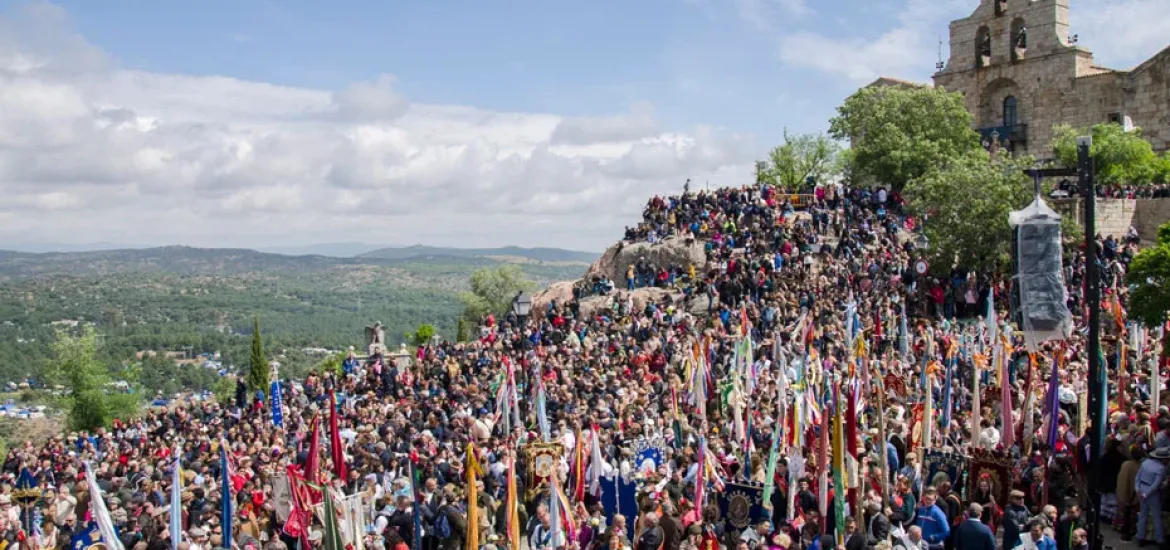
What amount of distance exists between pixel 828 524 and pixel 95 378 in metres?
57.4

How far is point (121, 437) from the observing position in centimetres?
2748

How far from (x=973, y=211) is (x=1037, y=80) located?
78.4ft

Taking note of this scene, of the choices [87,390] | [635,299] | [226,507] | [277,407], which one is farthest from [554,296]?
[87,390]

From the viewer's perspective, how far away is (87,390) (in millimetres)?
60750

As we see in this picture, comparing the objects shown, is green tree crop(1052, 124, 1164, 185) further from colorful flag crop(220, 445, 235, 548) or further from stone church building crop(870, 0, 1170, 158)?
colorful flag crop(220, 445, 235, 548)

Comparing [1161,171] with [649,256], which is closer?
[649,256]

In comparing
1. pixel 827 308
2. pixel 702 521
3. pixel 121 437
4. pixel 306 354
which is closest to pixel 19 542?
pixel 702 521

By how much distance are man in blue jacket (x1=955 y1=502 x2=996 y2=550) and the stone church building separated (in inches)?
1594

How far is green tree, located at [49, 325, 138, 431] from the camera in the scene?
59406 mm

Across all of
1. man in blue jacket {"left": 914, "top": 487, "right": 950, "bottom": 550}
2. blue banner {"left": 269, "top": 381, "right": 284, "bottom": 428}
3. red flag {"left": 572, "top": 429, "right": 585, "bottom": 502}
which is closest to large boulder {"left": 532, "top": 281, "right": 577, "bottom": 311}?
blue banner {"left": 269, "top": 381, "right": 284, "bottom": 428}

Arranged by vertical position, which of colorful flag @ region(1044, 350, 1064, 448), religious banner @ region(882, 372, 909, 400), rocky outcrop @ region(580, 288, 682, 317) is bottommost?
religious banner @ region(882, 372, 909, 400)

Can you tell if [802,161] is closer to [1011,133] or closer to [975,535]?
[1011,133]

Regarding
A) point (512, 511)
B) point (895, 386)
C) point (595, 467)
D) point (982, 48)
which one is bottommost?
point (512, 511)

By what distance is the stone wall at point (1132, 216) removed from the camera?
37.4 metres
